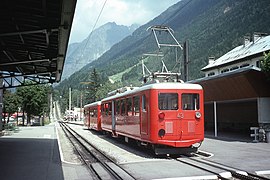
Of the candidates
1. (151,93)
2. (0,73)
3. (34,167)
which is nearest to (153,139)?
(151,93)

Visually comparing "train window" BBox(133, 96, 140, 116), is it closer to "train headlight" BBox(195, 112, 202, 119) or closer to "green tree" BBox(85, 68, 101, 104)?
"train headlight" BBox(195, 112, 202, 119)

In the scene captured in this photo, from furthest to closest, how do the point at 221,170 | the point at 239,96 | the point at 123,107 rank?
the point at 239,96
the point at 123,107
the point at 221,170

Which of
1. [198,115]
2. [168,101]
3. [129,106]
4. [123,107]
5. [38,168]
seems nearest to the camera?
[38,168]

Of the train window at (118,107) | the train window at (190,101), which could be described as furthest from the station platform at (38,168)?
the train window at (118,107)

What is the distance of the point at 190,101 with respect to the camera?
1287cm

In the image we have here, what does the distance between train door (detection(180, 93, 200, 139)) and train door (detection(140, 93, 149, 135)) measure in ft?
4.13

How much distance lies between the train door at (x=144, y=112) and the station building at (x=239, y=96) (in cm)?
691

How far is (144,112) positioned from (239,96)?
8.31m

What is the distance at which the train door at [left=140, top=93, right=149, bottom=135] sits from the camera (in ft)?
41.4

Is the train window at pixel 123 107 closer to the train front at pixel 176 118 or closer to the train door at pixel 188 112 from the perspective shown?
the train front at pixel 176 118

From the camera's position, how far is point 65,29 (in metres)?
9.48

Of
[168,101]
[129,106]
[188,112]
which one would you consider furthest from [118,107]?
[188,112]

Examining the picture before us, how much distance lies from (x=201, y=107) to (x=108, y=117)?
27.9ft

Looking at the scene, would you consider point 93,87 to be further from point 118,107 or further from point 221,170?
point 221,170
